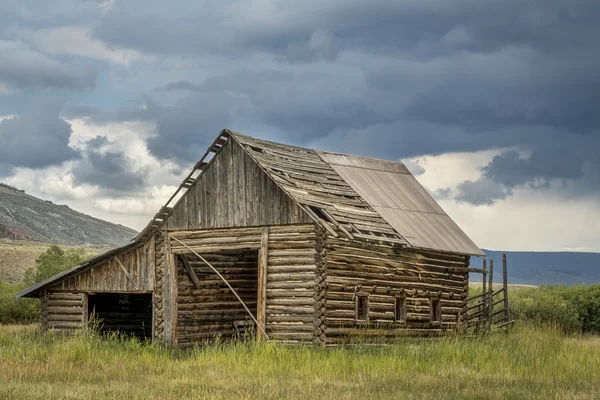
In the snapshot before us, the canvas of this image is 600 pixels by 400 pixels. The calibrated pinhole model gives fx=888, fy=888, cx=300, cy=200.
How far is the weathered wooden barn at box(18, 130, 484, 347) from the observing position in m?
26.1

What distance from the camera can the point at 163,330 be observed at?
2941 centimetres

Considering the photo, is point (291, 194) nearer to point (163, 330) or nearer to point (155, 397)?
point (163, 330)

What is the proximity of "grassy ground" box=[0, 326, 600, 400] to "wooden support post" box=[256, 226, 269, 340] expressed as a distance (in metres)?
1.90

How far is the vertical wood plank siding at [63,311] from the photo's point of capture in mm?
31531

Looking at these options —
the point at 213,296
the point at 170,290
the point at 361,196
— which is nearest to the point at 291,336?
the point at 170,290

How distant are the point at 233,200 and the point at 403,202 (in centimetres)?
760

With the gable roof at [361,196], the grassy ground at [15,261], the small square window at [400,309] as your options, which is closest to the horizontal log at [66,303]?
the gable roof at [361,196]

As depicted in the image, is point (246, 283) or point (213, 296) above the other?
point (246, 283)

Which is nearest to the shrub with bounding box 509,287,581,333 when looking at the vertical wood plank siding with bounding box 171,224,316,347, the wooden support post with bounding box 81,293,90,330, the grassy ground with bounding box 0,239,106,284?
the vertical wood plank siding with bounding box 171,224,316,347

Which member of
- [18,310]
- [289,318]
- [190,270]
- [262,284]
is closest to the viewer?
[289,318]

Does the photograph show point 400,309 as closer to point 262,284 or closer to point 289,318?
point 289,318

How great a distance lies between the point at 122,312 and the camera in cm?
3453

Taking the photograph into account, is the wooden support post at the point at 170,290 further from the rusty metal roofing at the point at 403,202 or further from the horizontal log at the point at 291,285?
the rusty metal roofing at the point at 403,202

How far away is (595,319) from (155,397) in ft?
102
